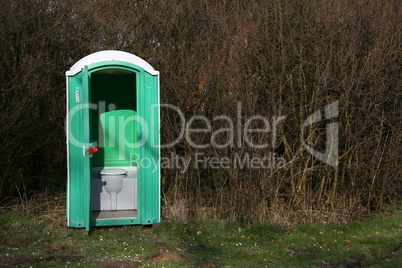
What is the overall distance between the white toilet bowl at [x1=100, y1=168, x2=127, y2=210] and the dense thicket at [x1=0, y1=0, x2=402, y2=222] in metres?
0.83

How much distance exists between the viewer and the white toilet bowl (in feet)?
24.0

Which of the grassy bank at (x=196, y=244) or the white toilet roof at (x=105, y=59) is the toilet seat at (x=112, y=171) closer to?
the grassy bank at (x=196, y=244)

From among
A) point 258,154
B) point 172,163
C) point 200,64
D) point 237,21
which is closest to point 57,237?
point 172,163

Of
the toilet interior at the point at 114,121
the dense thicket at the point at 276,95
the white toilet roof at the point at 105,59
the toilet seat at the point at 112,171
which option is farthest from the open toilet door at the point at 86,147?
the dense thicket at the point at 276,95

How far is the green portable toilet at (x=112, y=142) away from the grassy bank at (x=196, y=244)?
13.2 inches

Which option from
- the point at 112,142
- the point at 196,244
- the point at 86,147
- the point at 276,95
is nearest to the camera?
the point at 196,244

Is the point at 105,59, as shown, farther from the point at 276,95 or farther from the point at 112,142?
the point at 276,95

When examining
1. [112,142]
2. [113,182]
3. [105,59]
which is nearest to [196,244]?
[113,182]

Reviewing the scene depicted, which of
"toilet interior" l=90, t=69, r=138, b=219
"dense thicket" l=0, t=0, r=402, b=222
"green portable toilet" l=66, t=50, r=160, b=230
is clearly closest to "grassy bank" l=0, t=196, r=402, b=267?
"green portable toilet" l=66, t=50, r=160, b=230

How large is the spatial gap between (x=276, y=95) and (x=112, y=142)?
2.63m

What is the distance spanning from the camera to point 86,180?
6605 mm

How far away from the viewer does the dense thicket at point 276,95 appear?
7367mm

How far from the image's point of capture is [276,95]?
24.9ft

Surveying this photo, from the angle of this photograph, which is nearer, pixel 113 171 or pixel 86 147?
pixel 86 147
